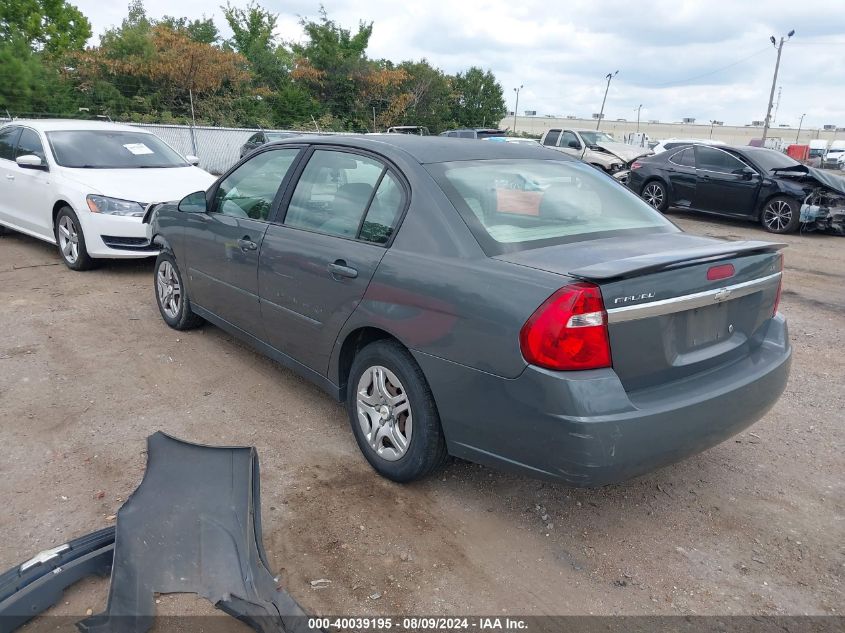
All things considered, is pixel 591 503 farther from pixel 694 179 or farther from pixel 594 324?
pixel 694 179

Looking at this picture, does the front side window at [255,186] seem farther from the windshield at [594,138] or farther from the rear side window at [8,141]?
the windshield at [594,138]

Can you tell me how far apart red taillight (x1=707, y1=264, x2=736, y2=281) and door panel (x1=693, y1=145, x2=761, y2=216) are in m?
9.89

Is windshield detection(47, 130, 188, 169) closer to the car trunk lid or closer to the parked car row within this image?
the parked car row

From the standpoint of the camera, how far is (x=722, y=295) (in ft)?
9.16

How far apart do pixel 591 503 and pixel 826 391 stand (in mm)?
2435

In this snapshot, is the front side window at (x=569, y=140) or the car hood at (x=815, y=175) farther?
the front side window at (x=569, y=140)

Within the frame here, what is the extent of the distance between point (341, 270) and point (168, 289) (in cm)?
269

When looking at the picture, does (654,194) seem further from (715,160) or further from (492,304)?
(492,304)

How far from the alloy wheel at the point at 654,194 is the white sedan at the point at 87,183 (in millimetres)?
8801

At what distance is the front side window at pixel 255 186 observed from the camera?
4117 mm

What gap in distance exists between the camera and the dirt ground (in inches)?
103

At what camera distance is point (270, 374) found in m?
4.70

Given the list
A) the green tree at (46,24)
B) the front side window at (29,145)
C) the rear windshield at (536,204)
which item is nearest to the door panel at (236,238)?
the rear windshield at (536,204)

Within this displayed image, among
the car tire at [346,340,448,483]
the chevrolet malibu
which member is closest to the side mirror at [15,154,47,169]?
the chevrolet malibu
